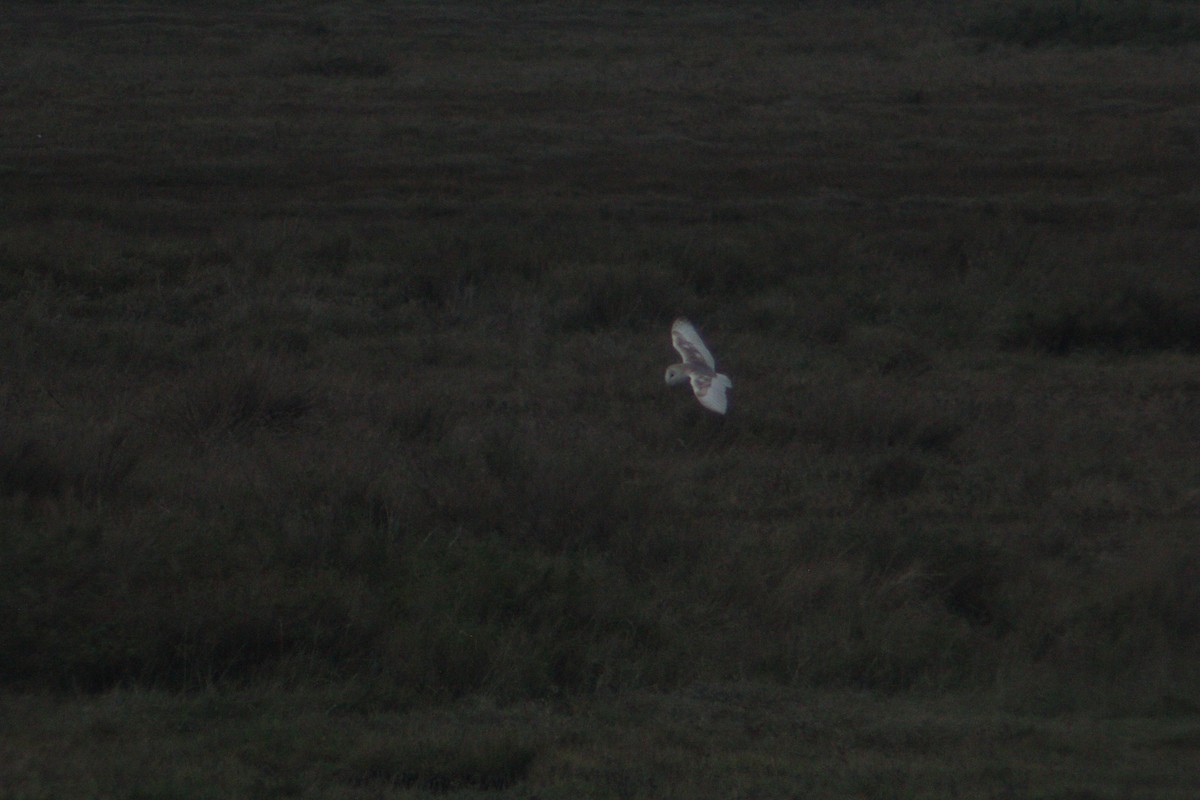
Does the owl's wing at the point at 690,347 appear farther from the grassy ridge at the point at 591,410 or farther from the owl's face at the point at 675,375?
the grassy ridge at the point at 591,410

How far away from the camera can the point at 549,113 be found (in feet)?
106

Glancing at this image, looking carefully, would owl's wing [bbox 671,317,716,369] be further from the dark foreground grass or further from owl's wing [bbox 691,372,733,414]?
the dark foreground grass

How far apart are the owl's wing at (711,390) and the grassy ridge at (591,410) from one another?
33.9 inches

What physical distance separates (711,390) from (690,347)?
3.34 feet

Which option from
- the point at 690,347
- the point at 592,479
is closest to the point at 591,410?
the point at 690,347

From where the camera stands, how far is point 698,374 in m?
8.05

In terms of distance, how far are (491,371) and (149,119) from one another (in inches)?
793

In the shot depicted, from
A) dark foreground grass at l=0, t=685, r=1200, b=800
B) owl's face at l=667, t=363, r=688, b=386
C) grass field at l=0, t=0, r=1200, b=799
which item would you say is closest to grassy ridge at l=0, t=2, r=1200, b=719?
grass field at l=0, t=0, r=1200, b=799

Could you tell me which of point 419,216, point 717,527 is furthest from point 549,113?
point 717,527

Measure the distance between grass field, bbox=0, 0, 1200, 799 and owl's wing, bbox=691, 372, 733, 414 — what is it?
865 mm

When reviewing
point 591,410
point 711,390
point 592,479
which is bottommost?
point 591,410

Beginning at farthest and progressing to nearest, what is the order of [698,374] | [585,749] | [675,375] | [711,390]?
[698,374], [675,375], [711,390], [585,749]

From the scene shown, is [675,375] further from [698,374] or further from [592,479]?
[592,479]

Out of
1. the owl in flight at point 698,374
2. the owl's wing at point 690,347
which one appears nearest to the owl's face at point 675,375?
the owl in flight at point 698,374
